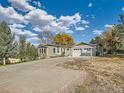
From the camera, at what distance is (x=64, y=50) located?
5050cm

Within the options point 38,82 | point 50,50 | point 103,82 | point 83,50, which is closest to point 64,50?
point 83,50

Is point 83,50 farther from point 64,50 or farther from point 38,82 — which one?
point 38,82

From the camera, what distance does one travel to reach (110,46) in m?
45.2

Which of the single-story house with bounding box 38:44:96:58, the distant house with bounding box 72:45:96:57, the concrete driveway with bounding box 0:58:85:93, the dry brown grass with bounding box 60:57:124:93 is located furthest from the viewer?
the distant house with bounding box 72:45:96:57

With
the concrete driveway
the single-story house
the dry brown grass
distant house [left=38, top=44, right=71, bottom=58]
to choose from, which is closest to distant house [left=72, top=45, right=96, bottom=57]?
the single-story house

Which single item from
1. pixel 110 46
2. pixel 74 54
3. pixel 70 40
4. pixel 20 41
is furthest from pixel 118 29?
pixel 70 40

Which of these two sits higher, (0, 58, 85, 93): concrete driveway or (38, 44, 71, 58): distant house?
(38, 44, 71, 58): distant house

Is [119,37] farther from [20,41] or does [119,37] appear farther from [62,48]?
[20,41]

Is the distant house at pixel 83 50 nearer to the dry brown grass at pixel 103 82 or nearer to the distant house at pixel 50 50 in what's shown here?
the distant house at pixel 50 50

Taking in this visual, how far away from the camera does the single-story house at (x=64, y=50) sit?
43.8 metres

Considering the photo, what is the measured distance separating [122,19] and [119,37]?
5580 millimetres

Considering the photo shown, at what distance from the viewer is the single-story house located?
144ft

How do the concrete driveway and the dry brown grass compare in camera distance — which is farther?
the concrete driveway

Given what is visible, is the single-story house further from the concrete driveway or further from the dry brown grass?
the concrete driveway
